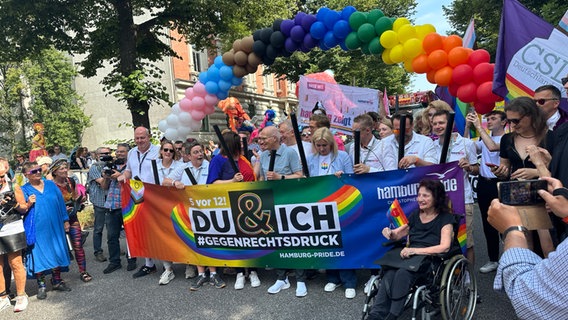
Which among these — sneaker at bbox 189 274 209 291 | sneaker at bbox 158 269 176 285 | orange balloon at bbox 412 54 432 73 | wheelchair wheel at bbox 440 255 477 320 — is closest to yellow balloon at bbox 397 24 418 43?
orange balloon at bbox 412 54 432 73

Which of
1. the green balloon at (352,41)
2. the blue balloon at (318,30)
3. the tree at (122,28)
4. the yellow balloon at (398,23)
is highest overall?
the tree at (122,28)

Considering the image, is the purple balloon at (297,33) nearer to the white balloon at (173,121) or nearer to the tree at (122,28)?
the white balloon at (173,121)

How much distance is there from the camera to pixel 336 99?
7891mm

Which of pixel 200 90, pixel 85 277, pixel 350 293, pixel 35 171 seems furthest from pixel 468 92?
pixel 85 277

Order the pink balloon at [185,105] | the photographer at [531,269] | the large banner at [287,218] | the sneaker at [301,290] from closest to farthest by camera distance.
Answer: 1. the photographer at [531,269]
2. the large banner at [287,218]
3. the sneaker at [301,290]
4. the pink balloon at [185,105]

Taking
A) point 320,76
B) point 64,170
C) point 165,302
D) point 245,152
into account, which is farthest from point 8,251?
point 320,76

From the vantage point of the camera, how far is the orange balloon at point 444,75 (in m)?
5.06

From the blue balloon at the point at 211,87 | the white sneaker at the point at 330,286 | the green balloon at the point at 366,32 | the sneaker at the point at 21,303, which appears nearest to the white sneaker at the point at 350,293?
the white sneaker at the point at 330,286

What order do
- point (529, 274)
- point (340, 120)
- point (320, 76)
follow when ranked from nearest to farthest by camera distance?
point (529, 274) → point (340, 120) → point (320, 76)

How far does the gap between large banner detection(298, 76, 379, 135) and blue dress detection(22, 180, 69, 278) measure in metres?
4.48

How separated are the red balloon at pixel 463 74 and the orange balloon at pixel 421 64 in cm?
37

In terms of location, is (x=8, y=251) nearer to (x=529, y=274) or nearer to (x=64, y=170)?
(x=64, y=170)

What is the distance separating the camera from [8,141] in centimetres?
2475

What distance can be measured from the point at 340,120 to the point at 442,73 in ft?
9.39
